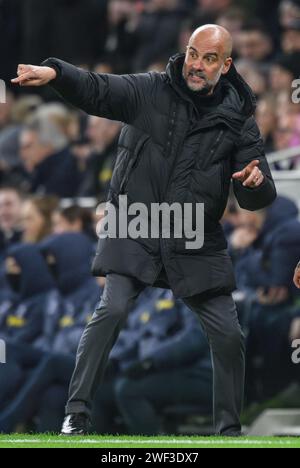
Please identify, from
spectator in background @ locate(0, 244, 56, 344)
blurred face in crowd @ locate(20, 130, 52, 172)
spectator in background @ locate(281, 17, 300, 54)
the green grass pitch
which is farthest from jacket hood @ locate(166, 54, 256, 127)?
blurred face in crowd @ locate(20, 130, 52, 172)

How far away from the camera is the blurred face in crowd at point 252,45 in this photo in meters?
14.2

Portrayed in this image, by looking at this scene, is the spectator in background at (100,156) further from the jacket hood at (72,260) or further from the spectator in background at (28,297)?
the jacket hood at (72,260)

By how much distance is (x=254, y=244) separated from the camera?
10.7 m

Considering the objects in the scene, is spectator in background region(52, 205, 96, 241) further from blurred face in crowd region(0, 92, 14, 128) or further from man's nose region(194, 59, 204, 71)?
man's nose region(194, 59, 204, 71)

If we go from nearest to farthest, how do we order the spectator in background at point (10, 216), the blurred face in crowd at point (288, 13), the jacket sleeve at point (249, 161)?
1. the jacket sleeve at point (249, 161)
2. the spectator in background at point (10, 216)
3. the blurred face in crowd at point (288, 13)

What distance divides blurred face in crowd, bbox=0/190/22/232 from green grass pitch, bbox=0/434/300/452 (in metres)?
5.08

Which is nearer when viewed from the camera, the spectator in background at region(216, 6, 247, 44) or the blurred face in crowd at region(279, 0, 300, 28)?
the blurred face in crowd at region(279, 0, 300, 28)

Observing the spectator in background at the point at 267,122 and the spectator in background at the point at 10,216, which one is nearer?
the spectator in background at the point at 267,122

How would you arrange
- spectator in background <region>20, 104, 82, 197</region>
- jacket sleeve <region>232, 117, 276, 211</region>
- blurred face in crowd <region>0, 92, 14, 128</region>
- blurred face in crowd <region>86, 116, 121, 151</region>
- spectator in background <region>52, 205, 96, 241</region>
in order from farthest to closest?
blurred face in crowd <region>0, 92, 14, 128</region> → spectator in background <region>20, 104, 82, 197</region> → blurred face in crowd <region>86, 116, 121, 151</region> → spectator in background <region>52, 205, 96, 241</region> → jacket sleeve <region>232, 117, 276, 211</region>

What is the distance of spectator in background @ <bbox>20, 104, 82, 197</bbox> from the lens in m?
13.8

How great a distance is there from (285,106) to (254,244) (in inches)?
80.3

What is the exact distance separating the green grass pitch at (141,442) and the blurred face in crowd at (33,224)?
4509 millimetres

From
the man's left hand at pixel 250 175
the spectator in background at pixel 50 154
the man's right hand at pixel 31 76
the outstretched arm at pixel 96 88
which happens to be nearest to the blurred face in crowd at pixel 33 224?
the spectator in background at pixel 50 154
